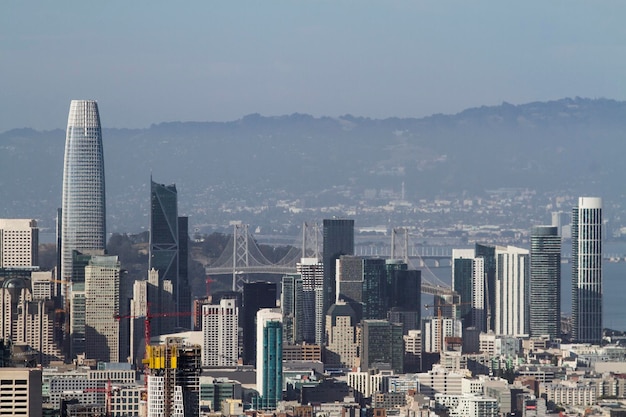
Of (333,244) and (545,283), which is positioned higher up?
(333,244)

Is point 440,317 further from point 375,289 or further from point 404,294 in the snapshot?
point 404,294

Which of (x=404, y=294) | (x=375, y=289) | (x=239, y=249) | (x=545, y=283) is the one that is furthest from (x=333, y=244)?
(x=545, y=283)

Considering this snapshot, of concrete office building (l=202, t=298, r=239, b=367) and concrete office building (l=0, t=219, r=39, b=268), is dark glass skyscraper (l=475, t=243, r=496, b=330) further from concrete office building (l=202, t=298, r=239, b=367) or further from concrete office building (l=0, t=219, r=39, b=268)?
concrete office building (l=0, t=219, r=39, b=268)

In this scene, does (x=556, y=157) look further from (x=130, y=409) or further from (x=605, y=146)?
(x=130, y=409)

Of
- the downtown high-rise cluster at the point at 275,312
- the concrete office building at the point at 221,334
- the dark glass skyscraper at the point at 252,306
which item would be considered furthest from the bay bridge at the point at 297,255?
the concrete office building at the point at 221,334

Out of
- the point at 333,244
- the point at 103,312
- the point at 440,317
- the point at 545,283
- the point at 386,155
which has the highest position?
the point at 386,155

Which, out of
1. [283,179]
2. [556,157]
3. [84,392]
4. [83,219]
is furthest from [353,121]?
[84,392]

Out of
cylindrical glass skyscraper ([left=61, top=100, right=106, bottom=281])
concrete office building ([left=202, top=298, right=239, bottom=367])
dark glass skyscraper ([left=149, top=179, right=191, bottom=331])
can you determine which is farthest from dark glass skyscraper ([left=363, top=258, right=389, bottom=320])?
cylindrical glass skyscraper ([left=61, top=100, right=106, bottom=281])
